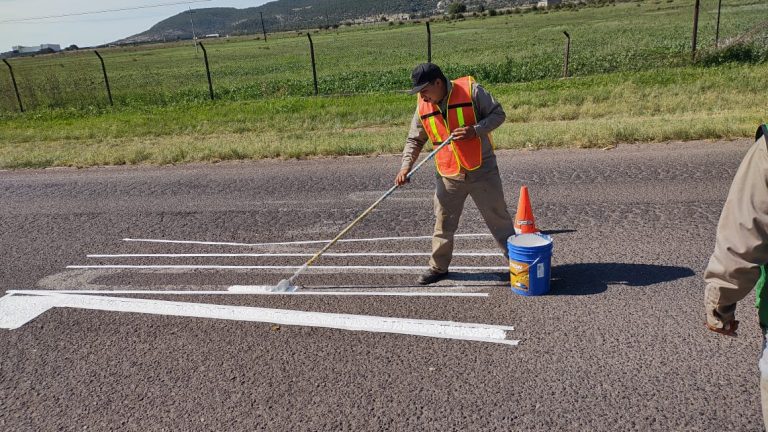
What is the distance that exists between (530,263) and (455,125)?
129cm

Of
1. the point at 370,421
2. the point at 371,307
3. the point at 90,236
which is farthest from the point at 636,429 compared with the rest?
the point at 90,236

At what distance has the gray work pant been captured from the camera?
18.1 ft

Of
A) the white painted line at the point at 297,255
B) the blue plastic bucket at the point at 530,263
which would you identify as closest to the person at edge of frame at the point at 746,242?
the blue plastic bucket at the point at 530,263

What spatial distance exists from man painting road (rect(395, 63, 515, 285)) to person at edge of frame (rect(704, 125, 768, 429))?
2.86 m

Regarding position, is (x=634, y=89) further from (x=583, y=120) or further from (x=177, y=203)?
(x=177, y=203)

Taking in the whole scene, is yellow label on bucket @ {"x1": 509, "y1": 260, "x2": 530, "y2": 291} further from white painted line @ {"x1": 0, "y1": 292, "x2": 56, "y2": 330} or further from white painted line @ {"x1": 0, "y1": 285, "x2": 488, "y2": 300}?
white painted line @ {"x1": 0, "y1": 292, "x2": 56, "y2": 330}

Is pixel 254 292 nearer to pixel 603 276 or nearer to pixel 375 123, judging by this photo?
pixel 603 276

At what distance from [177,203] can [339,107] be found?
312 inches

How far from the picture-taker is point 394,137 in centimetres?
1233

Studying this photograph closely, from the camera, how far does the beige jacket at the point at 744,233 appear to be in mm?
2391

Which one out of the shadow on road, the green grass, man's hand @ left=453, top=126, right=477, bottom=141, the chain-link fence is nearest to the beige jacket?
the shadow on road

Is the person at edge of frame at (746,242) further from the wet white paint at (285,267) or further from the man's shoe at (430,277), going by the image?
the wet white paint at (285,267)

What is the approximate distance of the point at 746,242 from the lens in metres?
2.43

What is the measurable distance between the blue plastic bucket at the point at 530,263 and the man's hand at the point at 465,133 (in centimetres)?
91
